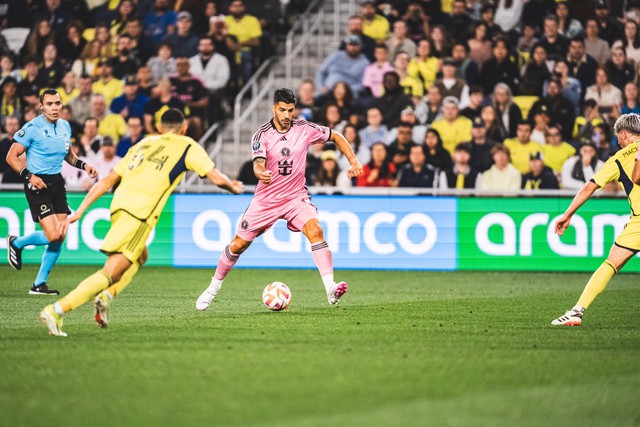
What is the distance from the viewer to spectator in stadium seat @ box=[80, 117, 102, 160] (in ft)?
65.9

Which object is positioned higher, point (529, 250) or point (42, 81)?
point (42, 81)

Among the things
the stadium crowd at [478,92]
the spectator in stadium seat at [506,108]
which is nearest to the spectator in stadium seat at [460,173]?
the stadium crowd at [478,92]

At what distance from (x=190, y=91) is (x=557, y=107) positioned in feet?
22.8

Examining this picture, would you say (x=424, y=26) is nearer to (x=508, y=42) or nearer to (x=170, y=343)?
(x=508, y=42)

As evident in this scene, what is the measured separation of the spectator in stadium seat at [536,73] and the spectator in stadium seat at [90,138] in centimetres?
791

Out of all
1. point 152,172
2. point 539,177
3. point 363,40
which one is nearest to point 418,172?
point 539,177

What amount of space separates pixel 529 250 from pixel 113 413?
494 inches

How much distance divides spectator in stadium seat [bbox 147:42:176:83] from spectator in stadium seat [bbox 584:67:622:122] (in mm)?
8008

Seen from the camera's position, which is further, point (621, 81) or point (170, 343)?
point (621, 81)

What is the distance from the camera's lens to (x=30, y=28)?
76.3 ft

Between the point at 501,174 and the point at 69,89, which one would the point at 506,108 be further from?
the point at 69,89

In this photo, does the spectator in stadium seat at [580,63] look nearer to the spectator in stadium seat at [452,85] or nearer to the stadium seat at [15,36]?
the spectator in stadium seat at [452,85]

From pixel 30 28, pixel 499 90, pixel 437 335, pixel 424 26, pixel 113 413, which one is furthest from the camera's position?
pixel 30 28

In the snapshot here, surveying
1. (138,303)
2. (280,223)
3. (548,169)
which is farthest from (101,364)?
(548,169)
